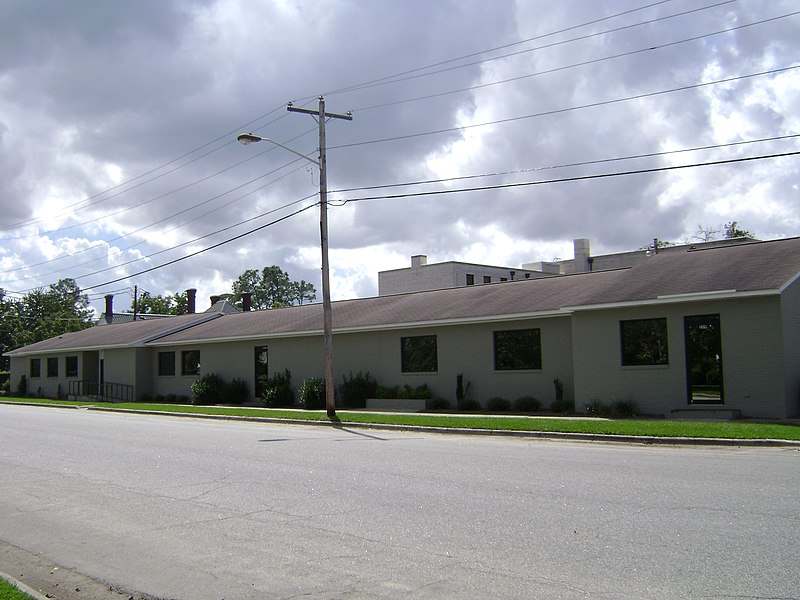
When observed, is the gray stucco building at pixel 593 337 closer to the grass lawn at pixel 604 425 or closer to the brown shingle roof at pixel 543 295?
the brown shingle roof at pixel 543 295

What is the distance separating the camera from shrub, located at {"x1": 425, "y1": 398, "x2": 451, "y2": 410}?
26.4 m

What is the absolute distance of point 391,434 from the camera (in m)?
19.5

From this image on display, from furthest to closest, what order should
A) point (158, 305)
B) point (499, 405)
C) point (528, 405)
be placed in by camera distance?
1. point (158, 305)
2. point (499, 405)
3. point (528, 405)

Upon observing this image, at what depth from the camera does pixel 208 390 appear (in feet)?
115

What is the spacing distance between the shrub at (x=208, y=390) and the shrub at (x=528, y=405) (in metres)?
15.7

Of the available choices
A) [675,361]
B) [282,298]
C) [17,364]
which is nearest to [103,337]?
[17,364]

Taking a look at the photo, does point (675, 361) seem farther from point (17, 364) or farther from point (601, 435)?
point (17, 364)

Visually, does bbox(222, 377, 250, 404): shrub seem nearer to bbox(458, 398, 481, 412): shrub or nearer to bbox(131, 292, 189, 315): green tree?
bbox(458, 398, 481, 412): shrub

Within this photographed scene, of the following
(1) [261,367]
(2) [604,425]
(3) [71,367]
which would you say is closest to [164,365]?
(1) [261,367]

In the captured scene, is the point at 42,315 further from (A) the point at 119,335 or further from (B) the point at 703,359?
(B) the point at 703,359

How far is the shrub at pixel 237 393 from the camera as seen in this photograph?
34.5 m

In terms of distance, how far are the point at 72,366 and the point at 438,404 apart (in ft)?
98.1

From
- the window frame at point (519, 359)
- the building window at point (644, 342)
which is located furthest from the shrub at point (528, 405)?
the building window at point (644, 342)

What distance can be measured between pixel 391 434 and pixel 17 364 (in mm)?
43420
